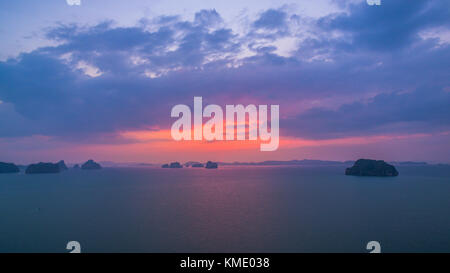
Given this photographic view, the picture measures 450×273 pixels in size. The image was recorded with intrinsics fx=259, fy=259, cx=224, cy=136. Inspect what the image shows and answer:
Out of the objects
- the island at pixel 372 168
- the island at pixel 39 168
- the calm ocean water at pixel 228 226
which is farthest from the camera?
the island at pixel 39 168

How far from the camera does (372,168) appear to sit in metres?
125

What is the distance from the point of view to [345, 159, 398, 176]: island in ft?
400

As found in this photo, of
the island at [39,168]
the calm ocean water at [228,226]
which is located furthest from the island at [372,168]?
the island at [39,168]

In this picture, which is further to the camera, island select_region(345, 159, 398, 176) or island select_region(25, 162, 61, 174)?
island select_region(25, 162, 61, 174)

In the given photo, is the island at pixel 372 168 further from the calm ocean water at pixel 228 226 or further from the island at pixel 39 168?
the island at pixel 39 168

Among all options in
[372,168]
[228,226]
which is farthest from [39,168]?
[372,168]

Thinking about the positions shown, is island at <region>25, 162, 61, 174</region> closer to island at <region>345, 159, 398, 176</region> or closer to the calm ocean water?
the calm ocean water

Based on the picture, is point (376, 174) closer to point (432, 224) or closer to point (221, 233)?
point (432, 224)

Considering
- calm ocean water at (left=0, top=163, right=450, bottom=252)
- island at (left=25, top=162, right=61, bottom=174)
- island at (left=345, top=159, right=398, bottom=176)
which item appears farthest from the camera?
island at (left=25, top=162, right=61, bottom=174)

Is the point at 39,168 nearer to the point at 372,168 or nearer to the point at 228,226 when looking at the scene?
the point at 228,226

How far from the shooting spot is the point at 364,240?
26.7m

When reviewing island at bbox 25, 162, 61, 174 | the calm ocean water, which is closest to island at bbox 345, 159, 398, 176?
the calm ocean water

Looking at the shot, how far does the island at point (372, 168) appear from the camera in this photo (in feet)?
400

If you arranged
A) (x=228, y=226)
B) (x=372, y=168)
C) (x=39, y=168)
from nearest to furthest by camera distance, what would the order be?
(x=228, y=226)
(x=372, y=168)
(x=39, y=168)
